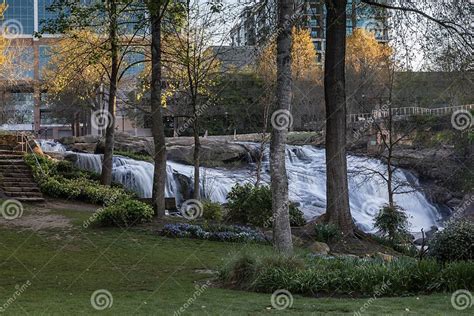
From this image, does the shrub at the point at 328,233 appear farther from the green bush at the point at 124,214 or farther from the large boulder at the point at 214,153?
the large boulder at the point at 214,153

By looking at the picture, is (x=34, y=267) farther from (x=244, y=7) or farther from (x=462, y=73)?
(x=462, y=73)

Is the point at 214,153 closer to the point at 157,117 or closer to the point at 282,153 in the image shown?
the point at 157,117

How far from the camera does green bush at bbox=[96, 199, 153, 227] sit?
54.6 feet

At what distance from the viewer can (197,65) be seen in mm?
21703

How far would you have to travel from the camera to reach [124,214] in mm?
16719

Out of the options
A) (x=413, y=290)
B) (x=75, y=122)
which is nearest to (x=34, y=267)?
(x=413, y=290)

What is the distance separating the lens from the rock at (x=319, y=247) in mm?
14116

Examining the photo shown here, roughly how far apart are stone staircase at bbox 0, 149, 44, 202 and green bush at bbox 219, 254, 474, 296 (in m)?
13.5

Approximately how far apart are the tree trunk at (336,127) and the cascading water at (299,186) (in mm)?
8364

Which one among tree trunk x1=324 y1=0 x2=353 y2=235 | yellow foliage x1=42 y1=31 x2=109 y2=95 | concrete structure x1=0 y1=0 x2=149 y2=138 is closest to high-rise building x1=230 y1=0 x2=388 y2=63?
tree trunk x1=324 y1=0 x2=353 y2=235

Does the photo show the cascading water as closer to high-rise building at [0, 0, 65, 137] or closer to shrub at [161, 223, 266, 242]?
shrub at [161, 223, 266, 242]

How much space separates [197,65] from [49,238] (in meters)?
9.54

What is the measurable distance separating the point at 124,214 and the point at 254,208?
420 centimetres

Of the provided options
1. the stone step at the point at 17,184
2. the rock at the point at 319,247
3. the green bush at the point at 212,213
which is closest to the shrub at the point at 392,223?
the rock at the point at 319,247
